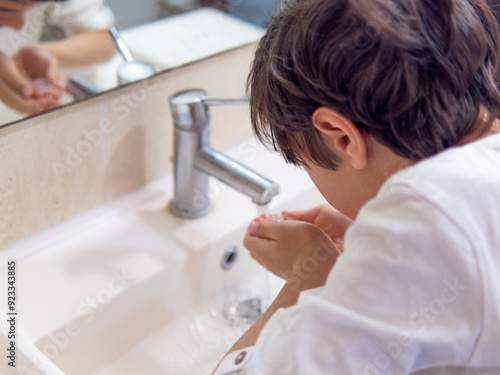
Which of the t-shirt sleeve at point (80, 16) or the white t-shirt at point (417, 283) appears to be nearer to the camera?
the white t-shirt at point (417, 283)

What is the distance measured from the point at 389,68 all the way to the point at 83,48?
1.27 ft

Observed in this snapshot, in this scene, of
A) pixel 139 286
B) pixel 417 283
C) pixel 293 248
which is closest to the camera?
pixel 417 283

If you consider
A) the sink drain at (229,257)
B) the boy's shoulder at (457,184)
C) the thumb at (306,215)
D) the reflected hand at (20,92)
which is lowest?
the sink drain at (229,257)

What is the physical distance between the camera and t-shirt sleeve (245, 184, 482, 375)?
0.41 meters

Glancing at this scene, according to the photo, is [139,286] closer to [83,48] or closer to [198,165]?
[198,165]

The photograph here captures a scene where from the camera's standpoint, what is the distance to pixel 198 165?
766 millimetres

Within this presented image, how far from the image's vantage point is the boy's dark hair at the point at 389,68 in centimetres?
42

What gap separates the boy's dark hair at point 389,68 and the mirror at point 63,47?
0.46 ft

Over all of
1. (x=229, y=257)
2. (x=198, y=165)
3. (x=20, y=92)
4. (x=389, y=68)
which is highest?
(x=389, y=68)

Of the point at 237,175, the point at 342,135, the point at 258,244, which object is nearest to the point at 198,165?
the point at 237,175

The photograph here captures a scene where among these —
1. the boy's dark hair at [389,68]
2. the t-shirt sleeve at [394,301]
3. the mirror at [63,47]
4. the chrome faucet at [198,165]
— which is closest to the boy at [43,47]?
the mirror at [63,47]

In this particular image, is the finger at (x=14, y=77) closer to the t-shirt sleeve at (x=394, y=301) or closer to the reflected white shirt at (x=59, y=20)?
the reflected white shirt at (x=59, y=20)

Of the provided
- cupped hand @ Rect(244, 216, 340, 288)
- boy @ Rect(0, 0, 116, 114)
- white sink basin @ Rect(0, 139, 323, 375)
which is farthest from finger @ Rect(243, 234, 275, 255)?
boy @ Rect(0, 0, 116, 114)

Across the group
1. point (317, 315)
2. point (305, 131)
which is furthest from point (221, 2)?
point (317, 315)
